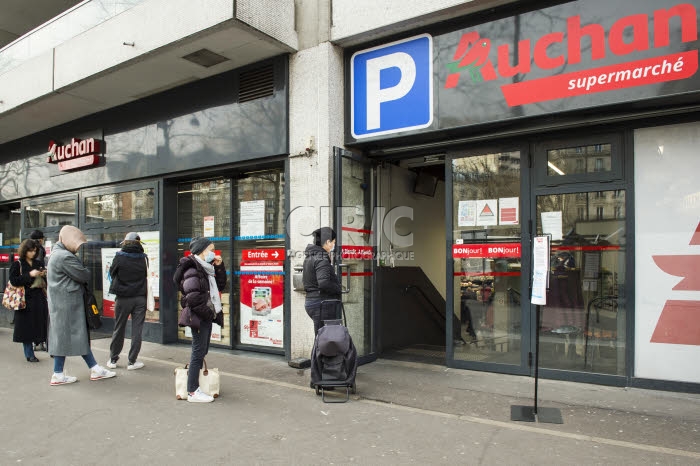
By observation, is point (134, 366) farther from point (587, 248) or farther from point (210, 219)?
point (587, 248)

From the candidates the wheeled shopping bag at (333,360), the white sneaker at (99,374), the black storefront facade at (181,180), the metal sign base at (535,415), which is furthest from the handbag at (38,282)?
the metal sign base at (535,415)

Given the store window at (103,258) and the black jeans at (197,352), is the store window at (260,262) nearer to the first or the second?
the store window at (103,258)

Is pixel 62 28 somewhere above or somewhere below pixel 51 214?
Result: above

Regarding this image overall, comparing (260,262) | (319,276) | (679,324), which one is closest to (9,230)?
(260,262)

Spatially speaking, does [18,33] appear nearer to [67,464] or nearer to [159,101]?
[159,101]

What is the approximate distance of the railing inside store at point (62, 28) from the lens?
27.0 feet

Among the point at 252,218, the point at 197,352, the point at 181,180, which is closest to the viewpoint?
the point at 197,352

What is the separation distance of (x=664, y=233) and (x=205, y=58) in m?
6.30

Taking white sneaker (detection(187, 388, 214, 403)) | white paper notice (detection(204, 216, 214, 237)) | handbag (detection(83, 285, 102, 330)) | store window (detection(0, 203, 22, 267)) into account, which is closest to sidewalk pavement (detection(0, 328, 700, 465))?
white sneaker (detection(187, 388, 214, 403))

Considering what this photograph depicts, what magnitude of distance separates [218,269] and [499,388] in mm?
3371

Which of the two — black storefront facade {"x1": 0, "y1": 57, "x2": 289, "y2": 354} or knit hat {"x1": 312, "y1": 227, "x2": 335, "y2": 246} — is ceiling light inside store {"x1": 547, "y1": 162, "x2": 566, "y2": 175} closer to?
knit hat {"x1": 312, "y1": 227, "x2": 335, "y2": 246}

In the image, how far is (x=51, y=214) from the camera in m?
11.2

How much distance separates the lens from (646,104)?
5160 millimetres

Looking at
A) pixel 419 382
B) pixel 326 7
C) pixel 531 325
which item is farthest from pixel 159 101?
pixel 531 325
